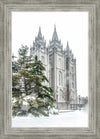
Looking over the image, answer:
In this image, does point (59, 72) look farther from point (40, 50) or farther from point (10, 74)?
point (10, 74)

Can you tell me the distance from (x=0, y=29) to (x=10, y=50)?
188 millimetres

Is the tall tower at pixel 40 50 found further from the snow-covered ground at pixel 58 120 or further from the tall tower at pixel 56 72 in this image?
the snow-covered ground at pixel 58 120

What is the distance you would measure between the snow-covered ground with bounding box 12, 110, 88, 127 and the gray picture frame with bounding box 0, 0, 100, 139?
5cm

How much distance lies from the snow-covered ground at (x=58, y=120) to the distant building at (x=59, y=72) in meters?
0.07

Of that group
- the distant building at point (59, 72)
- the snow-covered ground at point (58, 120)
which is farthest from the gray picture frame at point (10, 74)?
the distant building at point (59, 72)

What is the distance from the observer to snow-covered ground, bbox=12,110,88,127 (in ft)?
5.80

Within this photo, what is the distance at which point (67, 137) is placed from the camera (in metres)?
1.71

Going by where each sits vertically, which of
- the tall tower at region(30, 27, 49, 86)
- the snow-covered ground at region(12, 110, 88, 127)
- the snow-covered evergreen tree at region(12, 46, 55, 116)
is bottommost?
the snow-covered ground at region(12, 110, 88, 127)

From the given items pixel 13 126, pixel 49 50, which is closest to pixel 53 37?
pixel 49 50

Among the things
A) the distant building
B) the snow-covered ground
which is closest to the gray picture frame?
the snow-covered ground

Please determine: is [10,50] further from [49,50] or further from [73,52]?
[73,52]

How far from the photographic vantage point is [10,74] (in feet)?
5.68

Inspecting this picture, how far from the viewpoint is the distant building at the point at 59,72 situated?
1.81m

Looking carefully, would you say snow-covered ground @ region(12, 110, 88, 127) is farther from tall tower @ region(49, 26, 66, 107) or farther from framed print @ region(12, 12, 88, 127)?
tall tower @ region(49, 26, 66, 107)
